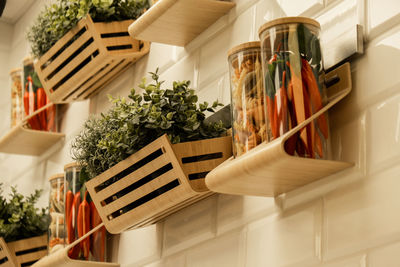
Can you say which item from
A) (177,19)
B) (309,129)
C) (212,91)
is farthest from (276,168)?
(177,19)

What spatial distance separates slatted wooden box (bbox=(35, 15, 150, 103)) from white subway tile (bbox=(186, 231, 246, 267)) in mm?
671

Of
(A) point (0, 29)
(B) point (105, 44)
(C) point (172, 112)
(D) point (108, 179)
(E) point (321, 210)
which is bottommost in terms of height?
(E) point (321, 210)

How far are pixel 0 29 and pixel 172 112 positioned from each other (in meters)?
1.86

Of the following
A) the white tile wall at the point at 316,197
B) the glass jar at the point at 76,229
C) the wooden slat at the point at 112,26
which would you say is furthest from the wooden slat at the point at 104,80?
the glass jar at the point at 76,229

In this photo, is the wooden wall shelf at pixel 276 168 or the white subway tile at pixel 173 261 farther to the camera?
the white subway tile at pixel 173 261

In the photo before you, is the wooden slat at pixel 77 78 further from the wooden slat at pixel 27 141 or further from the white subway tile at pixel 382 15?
the white subway tile at pixel 382 15

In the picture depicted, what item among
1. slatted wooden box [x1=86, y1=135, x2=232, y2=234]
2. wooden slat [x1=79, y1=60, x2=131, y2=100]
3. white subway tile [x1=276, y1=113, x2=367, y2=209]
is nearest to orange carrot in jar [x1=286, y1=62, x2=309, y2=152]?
white subway tile [x1=276, y1=113, x2=367, y2=209]

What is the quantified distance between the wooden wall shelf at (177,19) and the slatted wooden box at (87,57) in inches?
8.1

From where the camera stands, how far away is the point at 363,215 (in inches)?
43.8

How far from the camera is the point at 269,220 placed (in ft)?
4.40

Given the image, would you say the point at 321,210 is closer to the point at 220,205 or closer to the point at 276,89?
the point at 276,89

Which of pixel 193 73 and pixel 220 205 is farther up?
pixel 193 73

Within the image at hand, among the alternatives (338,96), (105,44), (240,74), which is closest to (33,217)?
(105,44)

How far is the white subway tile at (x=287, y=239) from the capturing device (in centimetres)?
121
